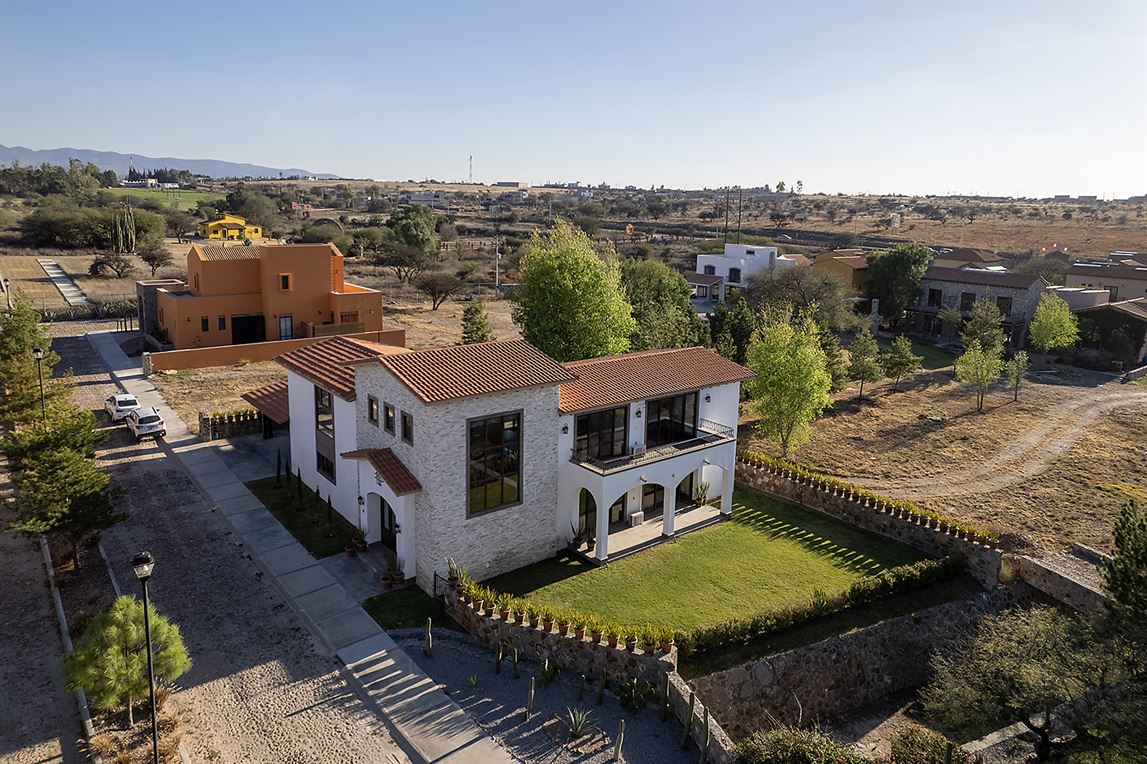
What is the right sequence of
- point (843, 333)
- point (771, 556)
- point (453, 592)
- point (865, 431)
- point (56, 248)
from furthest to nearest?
point (56, 248) < point (843, 333) < point (865, 431) < point (771, 556) < point (453, 592)

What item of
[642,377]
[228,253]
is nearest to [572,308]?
[642,377]

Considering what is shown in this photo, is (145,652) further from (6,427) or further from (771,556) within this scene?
(6,427)

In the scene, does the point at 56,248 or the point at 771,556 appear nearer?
the point at 771,556

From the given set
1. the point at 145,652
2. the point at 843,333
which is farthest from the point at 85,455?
the point at 843,333

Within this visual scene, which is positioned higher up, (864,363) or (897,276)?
(897,276)

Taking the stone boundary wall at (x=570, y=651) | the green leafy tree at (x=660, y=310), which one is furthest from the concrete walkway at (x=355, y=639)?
the green leafy tree at (x=660, y=310)

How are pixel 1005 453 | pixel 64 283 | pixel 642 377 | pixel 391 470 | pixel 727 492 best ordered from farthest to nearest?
1. pixel 64 283
2. pixel 1005 453
3. pixel 727 492
4. pixel 642 377
5. pixel 391 470

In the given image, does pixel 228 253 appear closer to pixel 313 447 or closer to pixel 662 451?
pixel 313 447
